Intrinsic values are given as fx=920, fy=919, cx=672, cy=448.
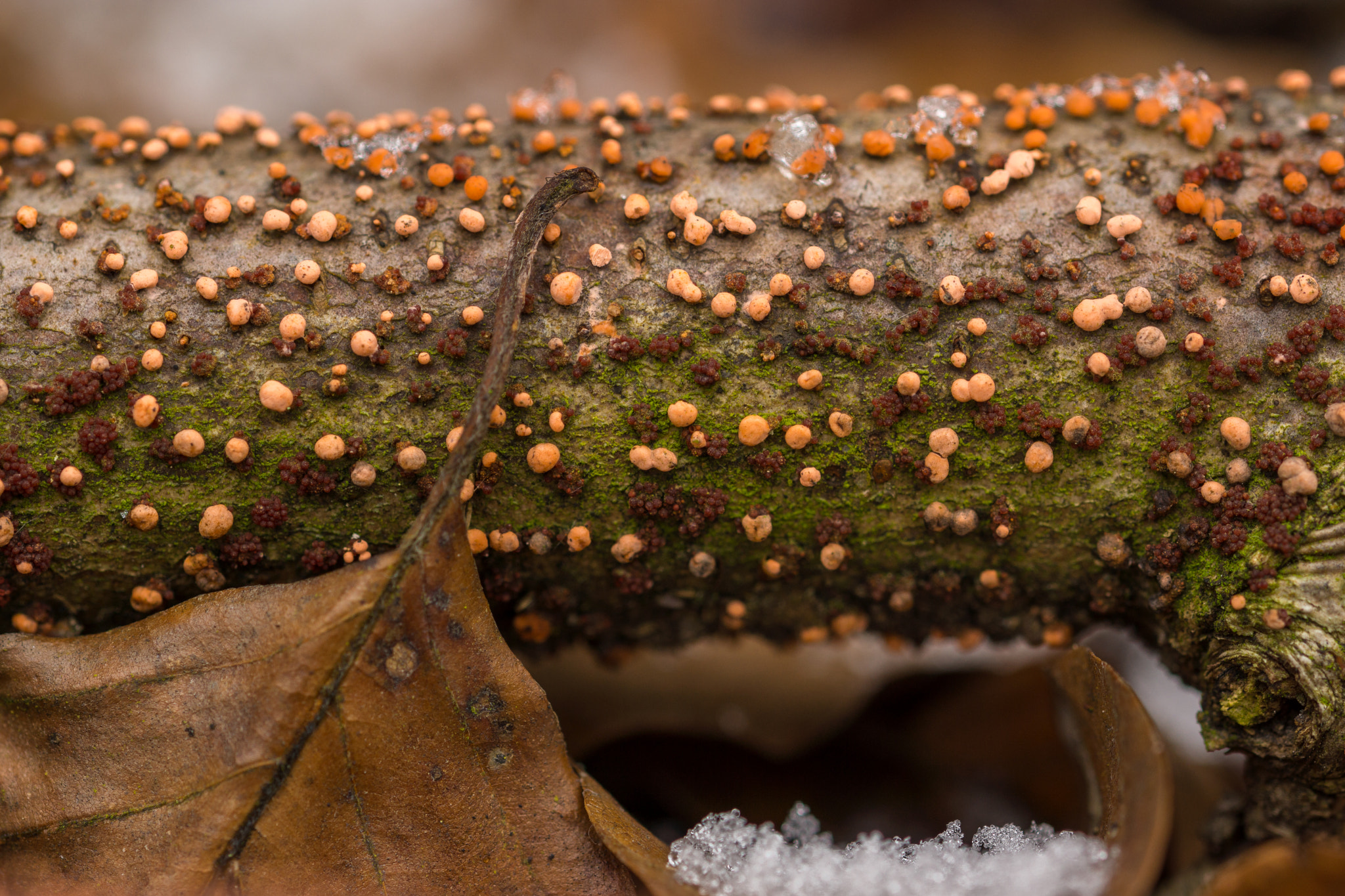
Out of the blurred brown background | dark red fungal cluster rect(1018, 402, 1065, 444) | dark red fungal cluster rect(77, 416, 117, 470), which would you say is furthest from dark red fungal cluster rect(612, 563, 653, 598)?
the blurred brown background

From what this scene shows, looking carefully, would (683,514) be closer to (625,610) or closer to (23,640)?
(625,610)

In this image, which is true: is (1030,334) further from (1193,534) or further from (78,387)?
(78,387)

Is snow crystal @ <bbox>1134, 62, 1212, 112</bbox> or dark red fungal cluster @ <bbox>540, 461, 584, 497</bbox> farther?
snow crystal @ <bbox>1134, 62, 1212, 112</bbox>

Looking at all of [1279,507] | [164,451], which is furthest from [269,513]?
[1279,507]

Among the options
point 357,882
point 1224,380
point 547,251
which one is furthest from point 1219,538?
point 357,882

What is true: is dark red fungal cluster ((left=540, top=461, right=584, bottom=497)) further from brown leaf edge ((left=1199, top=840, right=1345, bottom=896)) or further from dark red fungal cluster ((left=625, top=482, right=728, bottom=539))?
brown leaf edge ((left=1199, top=840, right=1345, bottom=896))

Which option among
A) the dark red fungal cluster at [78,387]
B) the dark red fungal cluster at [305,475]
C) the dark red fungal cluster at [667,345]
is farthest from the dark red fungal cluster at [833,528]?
the dark red fungal cluster at [78,387]

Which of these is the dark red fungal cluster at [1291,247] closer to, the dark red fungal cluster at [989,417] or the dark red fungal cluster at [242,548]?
the dark red fungal cluster at [989,417]
